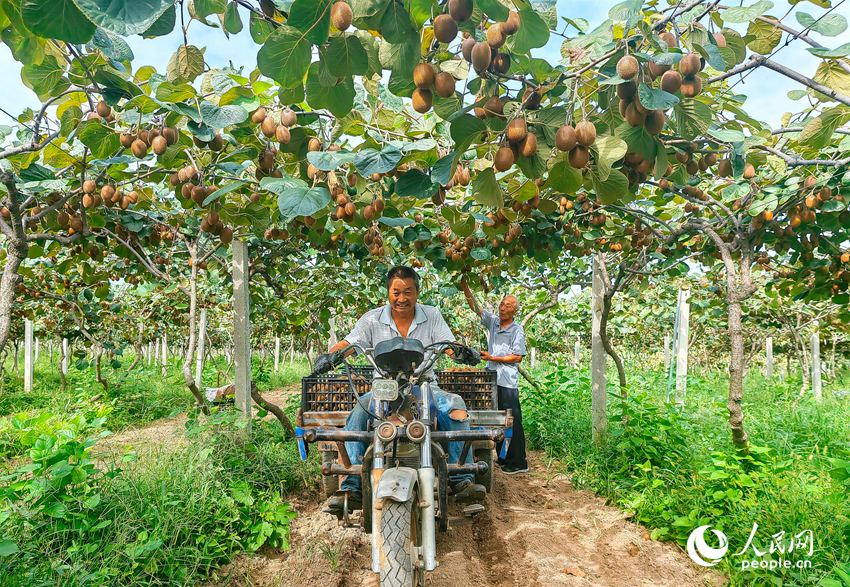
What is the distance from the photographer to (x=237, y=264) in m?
4.95

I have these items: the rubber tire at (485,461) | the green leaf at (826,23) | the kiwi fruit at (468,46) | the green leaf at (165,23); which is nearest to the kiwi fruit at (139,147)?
the green leaf at (165,23)

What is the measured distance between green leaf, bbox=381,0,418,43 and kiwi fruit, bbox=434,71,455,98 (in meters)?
0.15

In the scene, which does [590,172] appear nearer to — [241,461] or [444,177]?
[444,177]

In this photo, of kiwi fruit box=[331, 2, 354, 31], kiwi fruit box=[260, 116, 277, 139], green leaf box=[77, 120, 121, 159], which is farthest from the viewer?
green leaf box=[77, 120, 121, 159]

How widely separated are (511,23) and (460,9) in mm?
144

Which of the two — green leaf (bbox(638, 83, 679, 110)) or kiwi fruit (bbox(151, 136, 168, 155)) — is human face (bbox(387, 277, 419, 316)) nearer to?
kiwi fruit (bbox(151, 136, 168, 155))

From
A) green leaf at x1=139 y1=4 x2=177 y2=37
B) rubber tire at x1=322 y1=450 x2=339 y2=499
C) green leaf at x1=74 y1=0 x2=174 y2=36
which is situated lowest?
rubber tire at x1=322 y1=450 x2=339 y2=499

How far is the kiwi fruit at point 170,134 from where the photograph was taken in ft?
6.82

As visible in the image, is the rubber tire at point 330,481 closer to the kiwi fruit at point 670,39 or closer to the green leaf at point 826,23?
the kiwi fruit at point 670,39

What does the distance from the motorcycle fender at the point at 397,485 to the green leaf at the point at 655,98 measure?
68.0 inches

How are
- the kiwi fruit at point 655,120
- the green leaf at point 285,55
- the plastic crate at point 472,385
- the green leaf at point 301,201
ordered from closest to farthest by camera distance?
the green leaf at point 285,55 < the kiwi fruit at point 655,120 < the green leaf at point 301,201 < the plastic crate at point 472,385

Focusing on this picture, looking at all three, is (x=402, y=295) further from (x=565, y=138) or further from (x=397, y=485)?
(x=565, y=138)

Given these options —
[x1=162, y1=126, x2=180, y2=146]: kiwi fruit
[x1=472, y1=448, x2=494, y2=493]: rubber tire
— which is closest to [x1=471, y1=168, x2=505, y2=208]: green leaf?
[x1=162, y1=126, x2=180, y2=146]: kiwi fruit

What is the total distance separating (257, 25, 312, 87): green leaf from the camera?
1304mm
